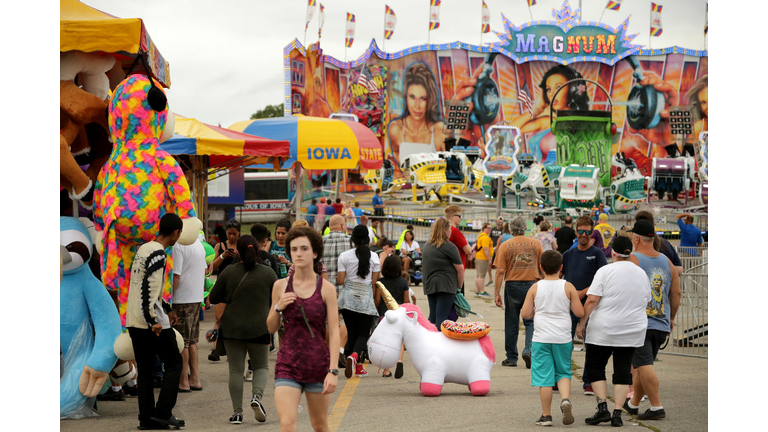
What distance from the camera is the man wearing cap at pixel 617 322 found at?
648 centimetres

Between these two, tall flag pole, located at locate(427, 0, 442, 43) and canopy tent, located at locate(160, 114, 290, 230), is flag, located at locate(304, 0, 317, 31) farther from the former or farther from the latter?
canopy tent, located at locate(160, 114, 290, 230)

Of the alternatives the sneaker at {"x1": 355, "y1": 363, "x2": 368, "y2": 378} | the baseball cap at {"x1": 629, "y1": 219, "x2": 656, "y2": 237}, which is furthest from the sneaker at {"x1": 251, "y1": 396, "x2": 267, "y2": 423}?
the baseball cap at {"x1": 629, "y1": 219, "x2": 656, "y2": 237}

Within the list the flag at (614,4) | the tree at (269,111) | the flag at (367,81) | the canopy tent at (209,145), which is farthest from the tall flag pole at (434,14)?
the canopy tent at (209,145)

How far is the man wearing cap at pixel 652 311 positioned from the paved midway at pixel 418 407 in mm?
167

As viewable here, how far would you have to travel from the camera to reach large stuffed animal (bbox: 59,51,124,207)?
705 cm

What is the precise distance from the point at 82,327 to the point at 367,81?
5115 centimetres

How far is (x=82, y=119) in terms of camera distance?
7.25 m

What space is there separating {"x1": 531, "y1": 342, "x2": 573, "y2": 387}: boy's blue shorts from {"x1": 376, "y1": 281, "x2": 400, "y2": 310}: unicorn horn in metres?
1.96

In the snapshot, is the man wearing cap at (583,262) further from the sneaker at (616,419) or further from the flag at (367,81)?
the flag at (367,81)

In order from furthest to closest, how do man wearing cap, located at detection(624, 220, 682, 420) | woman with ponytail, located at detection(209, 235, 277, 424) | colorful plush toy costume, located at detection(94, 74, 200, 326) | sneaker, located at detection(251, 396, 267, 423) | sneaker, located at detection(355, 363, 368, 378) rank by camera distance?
sneaker, located at detection(355, 363, 368, 378) → colorful plush toy costume, located at detection(94, 74, 200, 326) → man wearing cap, located at detection(624, 220, 682, 420) → woman with ponytail, located at detection(209, 235, 277, 424) → sneaker, located at detection(251, 396, 267, 423)

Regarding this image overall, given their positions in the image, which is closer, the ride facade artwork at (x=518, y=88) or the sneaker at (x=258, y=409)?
the sneaker at (x=258, y=409)

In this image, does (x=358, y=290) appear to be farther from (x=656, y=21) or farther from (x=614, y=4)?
(x=656, y=21)

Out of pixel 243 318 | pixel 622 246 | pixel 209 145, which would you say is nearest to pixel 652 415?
pixel 622 246

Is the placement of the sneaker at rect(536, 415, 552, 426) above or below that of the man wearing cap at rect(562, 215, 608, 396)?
below
